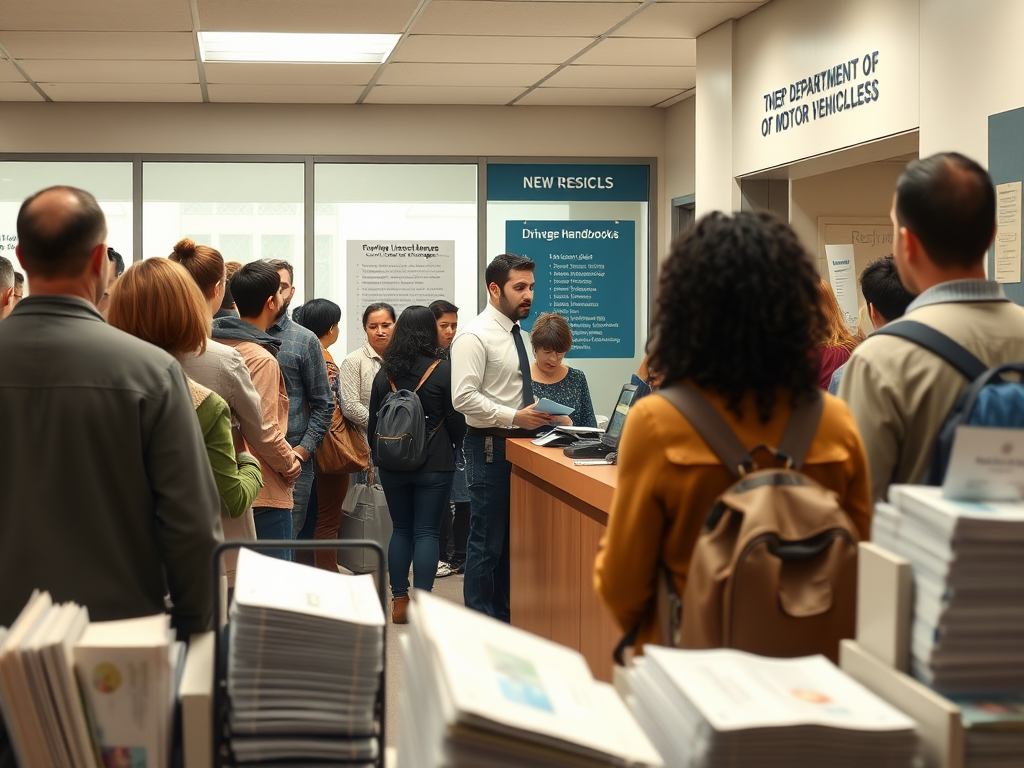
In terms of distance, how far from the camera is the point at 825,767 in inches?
41.4

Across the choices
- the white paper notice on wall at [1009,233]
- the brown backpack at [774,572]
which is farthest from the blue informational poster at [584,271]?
the brown backpack at [774,572]

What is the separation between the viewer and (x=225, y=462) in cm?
253

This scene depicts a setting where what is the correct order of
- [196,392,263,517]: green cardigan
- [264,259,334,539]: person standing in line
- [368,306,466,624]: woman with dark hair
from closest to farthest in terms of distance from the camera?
[196,392,263,517]: green cardigan < [264,259,334,539]: person standing in line < [368,306,466,624]: woman with dark hair

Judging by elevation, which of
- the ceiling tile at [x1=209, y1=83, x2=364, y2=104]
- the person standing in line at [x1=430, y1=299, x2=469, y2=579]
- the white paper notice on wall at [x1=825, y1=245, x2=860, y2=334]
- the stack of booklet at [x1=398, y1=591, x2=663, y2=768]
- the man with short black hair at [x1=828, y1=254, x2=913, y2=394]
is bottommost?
the person standing in line at [x1=430, y1=299, x2=469, y2=579]

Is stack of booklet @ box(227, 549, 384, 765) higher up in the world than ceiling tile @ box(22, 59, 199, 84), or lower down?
lower down

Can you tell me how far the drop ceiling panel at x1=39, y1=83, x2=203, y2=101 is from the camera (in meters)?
7.09

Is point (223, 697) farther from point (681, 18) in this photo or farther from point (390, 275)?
point (390, 275)

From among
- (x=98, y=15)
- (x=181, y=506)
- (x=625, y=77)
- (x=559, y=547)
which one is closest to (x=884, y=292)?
(x=559, y=547)

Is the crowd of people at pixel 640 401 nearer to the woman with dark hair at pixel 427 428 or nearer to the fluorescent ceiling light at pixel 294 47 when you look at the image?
the woman with dark hair at pixel 427 428

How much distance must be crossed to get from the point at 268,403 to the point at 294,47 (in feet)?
11.9

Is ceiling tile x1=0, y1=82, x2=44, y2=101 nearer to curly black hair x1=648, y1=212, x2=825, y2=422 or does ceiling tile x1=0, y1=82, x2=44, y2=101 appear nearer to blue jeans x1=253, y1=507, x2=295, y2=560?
blue jeans x1=253, y1=507, x2=295, y2=560

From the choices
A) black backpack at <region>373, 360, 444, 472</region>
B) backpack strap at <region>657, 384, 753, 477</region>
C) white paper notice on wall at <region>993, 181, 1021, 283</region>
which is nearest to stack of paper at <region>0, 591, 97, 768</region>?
backpack strap at <region>657, 384, 753, 477</region>

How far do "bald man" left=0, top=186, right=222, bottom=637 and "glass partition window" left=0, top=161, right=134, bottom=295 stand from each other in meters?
6.31

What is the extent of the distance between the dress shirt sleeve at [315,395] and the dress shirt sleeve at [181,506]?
2.26 meters
